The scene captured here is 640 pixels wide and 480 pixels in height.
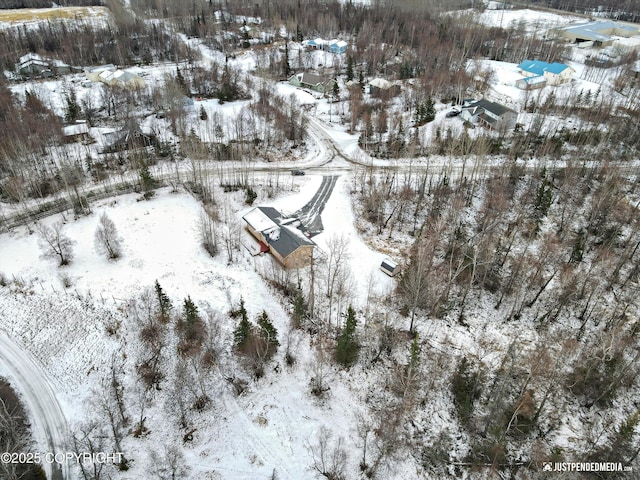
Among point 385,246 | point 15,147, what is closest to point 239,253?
point 385,246


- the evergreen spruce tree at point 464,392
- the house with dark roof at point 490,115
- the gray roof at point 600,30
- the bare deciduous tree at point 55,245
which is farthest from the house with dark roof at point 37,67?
the gray roof at point 600,30

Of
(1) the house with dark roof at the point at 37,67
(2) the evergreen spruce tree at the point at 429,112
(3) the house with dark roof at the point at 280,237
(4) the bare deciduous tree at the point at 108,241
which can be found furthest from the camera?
(1) the house with dark roof at the point at 37,67

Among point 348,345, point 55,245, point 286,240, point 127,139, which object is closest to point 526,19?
point 127,139

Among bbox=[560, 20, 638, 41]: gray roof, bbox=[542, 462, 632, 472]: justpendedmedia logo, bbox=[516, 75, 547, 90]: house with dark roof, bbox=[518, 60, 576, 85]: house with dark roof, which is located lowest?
bbox=[542, 462, 632, 472]: justpendedmedia logo

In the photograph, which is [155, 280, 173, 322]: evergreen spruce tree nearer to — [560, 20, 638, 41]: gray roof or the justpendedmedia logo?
the justpendedmedia logo

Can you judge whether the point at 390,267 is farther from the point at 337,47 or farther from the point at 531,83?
the point at 337,47

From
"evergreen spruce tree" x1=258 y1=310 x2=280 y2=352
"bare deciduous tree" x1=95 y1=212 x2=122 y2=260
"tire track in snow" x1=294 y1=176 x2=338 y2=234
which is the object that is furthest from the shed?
"bare deciduous tree" x1=95 y1=212 x2=122 y2=260

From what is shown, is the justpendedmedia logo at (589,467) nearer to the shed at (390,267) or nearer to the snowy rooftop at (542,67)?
the shed at (390,267)
